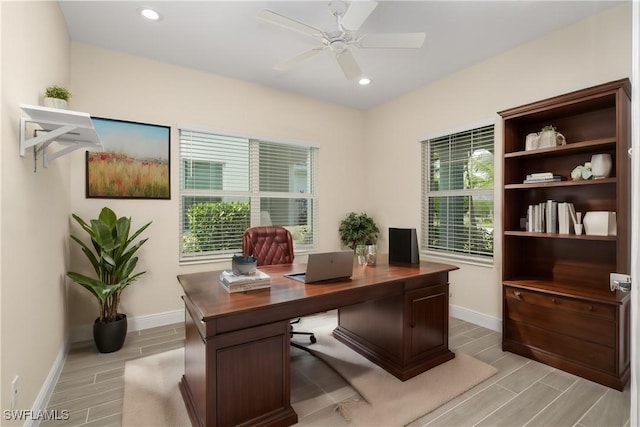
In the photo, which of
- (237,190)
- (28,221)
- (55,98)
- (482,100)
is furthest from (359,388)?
(482,100)

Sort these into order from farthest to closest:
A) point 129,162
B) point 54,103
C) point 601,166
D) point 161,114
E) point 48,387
→ point 161,114 < point 129,162 < point 601,166 < point 48,387 < point 54,103

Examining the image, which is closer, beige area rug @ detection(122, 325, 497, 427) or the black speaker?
beige area rug @ detection(122, 325, 497, 427)

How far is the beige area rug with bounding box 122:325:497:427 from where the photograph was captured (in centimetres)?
191

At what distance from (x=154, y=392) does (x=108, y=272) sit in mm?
1285

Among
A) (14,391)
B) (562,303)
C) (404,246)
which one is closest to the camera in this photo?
(14,391)

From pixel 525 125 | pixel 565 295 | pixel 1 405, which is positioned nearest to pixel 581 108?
pixel 525 125

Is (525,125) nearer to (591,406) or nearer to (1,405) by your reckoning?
(591,406)

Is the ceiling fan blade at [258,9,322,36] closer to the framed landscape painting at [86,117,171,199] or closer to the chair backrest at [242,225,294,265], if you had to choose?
the chair backrest at [242,225,294,265]

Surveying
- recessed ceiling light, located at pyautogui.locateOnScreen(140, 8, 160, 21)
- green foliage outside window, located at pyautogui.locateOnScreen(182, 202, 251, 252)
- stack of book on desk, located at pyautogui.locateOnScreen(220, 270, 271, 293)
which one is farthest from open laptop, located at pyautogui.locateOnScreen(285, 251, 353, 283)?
recessed ceiling light, located at pyautogui.locateOnScreen(140, 8, 160, 21)

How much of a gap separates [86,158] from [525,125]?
14.4 ft

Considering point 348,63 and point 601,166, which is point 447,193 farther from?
point 348,63

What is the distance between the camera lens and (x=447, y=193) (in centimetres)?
393

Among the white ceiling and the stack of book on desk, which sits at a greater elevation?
the white ceiling

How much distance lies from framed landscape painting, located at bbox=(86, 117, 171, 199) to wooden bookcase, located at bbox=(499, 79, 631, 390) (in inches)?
140
